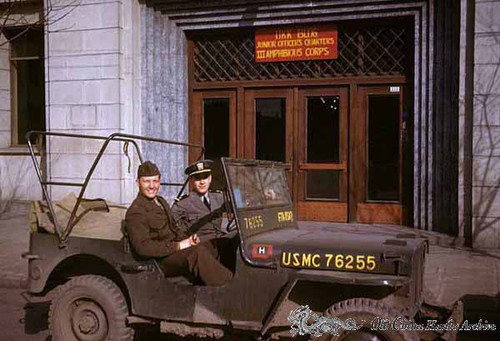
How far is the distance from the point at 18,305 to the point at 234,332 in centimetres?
355

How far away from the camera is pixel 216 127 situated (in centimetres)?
1191

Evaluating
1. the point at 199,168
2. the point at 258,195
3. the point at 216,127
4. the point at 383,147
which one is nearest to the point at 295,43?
the point at 216,127

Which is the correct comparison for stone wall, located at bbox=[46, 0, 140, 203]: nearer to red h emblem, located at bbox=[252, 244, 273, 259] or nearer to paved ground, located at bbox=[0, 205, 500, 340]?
paved ground, located at bbox=[0, 205, 500, 340]

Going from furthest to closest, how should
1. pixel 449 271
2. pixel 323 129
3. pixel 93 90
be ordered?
pixel 93 90
pixel 323 129
pixel 449 271

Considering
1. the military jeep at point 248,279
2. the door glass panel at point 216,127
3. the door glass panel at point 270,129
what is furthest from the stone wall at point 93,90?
the military jeep at point 248,279

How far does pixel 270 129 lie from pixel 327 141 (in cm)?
118

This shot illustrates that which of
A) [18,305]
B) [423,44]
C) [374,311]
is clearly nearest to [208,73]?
[423,44]

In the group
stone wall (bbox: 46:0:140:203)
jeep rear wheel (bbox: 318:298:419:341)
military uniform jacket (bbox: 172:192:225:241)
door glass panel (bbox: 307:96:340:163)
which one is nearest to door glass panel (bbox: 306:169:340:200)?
door glass panel (bbox: 307:96:340:163)

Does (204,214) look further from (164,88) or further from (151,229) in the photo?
(164,88)

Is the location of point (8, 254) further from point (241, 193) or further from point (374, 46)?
point (374, 46)

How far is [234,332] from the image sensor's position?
4.35 m

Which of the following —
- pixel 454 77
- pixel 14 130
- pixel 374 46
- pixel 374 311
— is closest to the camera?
pixel 374 311

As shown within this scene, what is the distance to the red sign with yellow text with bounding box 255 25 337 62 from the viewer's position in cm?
1085

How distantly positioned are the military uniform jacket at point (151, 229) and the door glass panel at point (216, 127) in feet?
23.0
